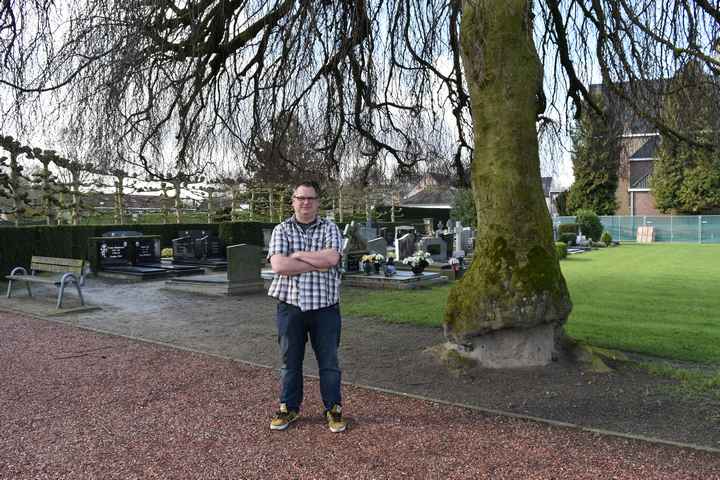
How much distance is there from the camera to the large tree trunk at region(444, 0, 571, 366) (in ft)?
17.6

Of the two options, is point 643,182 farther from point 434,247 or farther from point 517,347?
point 517,347

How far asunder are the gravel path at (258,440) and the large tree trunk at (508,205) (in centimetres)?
120

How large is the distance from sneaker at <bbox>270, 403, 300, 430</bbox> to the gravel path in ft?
0.22

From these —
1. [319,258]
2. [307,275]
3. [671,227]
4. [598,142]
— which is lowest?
[307,275]

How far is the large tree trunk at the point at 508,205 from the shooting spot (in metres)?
5.37

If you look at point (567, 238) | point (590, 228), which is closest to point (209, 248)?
point (567, 238)

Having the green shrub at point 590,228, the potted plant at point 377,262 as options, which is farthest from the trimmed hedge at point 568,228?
the potted plant at point 377,262

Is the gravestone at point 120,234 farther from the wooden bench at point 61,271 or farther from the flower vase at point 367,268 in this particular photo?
the flower vase at point 367,268

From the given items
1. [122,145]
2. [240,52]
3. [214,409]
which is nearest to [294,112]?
[240,52]

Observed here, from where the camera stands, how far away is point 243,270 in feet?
42.4

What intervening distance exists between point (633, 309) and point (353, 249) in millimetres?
7967

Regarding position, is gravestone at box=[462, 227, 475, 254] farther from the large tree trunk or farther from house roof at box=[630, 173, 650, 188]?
house roof at box=[630, 173, 650, 188]

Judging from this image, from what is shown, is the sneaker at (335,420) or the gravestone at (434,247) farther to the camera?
the gravestone at (434,247)

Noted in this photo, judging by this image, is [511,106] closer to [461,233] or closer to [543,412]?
[543,412]
